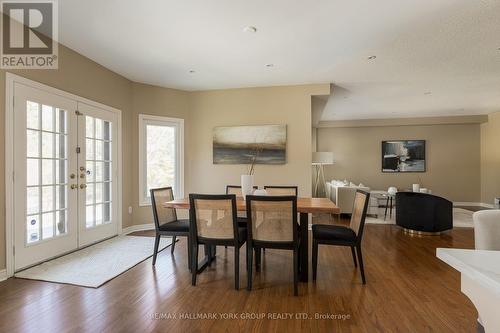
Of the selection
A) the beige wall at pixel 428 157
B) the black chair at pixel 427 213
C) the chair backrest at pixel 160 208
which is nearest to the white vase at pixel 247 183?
the chair backrest at pixel 160 208

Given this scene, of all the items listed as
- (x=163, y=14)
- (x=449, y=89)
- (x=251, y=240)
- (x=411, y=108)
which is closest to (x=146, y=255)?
(x=251, y=240)

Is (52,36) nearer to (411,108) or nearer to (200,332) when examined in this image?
(200,332)

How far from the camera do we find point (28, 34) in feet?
9.29

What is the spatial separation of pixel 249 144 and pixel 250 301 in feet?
10.1

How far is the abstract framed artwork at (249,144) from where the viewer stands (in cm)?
472

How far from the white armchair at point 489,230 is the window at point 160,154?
14.5 ft

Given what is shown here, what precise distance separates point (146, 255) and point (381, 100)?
5.78 m

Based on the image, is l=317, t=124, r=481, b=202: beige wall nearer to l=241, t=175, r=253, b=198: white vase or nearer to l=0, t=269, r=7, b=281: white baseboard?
l=241, t=175, r=253, b=198: white vase

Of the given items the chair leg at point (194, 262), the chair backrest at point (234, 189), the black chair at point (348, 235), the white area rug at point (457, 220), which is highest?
the chair backrest at point (234, 189)

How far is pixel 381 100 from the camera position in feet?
19.3

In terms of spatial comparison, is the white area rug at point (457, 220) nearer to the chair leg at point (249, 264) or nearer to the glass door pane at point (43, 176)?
the chair leg at point (249, 264)

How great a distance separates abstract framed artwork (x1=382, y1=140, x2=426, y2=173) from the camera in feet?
26.1

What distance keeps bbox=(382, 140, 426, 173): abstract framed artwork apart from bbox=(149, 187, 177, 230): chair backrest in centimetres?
729

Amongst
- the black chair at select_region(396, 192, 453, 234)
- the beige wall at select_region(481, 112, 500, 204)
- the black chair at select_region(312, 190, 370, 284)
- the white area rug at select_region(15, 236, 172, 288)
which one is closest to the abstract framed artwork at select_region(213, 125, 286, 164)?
the white area rug at select_region(15, 236, 172, 288)
